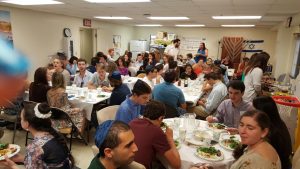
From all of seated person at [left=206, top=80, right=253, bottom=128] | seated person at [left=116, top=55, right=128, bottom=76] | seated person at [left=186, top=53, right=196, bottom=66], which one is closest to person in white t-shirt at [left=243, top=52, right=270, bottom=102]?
seated person at [left=206, top=80, right=253, bottom=128]

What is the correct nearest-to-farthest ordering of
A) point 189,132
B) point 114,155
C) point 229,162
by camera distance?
point 114,155 → point 229,162 → point 189,132

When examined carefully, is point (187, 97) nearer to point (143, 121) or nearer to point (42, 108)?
point (143, 121)

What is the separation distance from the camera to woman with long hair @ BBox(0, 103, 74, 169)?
1659 millimetres

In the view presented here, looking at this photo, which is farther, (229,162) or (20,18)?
(20,18)

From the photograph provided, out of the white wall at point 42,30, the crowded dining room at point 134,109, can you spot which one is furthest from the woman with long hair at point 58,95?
the white wall at point 42,30

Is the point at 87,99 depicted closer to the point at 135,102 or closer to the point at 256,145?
the point at 135,102

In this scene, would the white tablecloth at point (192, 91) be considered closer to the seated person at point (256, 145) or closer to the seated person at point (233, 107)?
the seated person at point (233, 107)

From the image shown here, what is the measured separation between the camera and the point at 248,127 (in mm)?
1632

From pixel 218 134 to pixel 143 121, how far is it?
89 cm

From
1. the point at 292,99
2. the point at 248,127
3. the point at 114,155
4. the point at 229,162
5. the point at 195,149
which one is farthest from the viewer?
the point at 292,99

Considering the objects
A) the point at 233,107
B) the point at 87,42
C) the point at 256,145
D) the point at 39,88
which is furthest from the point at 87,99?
the point at 87,42

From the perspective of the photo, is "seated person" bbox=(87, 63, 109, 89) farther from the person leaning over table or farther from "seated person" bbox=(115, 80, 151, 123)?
the person leaning over table

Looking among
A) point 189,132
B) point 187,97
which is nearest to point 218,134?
point 189,132

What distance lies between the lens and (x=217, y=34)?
440 inches
